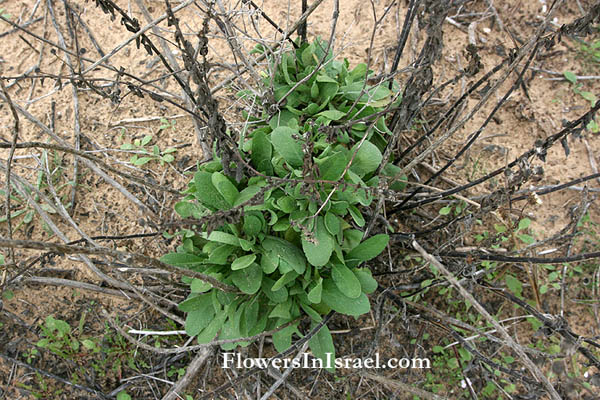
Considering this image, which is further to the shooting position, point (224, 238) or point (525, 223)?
point (525, 223)

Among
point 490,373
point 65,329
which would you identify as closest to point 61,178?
point 65,329

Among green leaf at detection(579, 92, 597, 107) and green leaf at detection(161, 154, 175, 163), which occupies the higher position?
green leaf at detection(161, 154, 175, 163)

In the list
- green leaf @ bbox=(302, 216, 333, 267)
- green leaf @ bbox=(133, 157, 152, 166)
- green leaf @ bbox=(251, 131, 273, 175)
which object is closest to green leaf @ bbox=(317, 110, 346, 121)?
green leaf @ bbox=(251, 131, 273, 175)

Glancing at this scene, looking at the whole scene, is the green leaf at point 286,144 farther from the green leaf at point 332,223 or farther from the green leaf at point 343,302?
the green leaf at point 343,302

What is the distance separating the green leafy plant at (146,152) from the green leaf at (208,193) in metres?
0.98

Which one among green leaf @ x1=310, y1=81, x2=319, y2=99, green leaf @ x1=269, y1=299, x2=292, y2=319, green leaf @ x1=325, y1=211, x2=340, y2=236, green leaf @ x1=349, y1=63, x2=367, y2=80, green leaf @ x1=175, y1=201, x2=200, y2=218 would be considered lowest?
green leaf @ x1=269, y1=299, x2=292, y2=319

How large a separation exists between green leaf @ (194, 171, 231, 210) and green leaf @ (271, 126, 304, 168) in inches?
12.1

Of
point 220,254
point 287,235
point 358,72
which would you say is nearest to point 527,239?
point 358,72

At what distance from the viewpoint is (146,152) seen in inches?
107

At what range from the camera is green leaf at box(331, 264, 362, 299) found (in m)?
1.75

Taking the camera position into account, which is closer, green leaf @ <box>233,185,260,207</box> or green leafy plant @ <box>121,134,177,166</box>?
green leaf @ <box>233,185,260,207</box>

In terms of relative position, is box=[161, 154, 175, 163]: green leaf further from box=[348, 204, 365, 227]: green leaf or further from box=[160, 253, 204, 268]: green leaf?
box=[348, 204, 365, 227]: green leaf

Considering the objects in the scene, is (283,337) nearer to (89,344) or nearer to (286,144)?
(286,144)

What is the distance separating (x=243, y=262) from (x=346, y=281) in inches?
17.0
